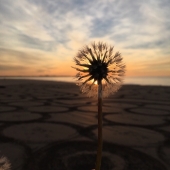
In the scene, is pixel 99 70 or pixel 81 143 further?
pixel 81 143

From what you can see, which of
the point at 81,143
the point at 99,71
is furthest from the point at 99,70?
the point at 81,143

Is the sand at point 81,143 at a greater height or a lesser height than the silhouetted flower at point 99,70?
lesser

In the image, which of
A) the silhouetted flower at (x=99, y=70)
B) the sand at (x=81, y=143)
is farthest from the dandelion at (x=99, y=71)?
the sand at (x=81, y=143)

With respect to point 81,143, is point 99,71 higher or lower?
higher

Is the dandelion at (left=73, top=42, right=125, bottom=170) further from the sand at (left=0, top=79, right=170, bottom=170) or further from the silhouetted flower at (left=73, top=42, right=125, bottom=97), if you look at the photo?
the sand at (left=0, top=79, right=170, bottom=170)

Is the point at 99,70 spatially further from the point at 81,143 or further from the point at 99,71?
the point at 81,143

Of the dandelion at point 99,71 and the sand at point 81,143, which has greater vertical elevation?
the dandelion at point 99,71

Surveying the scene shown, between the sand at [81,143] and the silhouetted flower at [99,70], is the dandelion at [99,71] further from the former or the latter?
the sand at [81,143]

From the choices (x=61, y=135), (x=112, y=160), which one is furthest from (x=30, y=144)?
(x=112, y=160)

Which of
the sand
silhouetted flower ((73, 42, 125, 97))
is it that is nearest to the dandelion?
silhouetted flower ((73, 42, 125, 97))

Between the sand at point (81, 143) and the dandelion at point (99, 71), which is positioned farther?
the sand at point (81, 143)

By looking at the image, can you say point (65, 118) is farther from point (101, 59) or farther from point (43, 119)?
point (101, 59)
